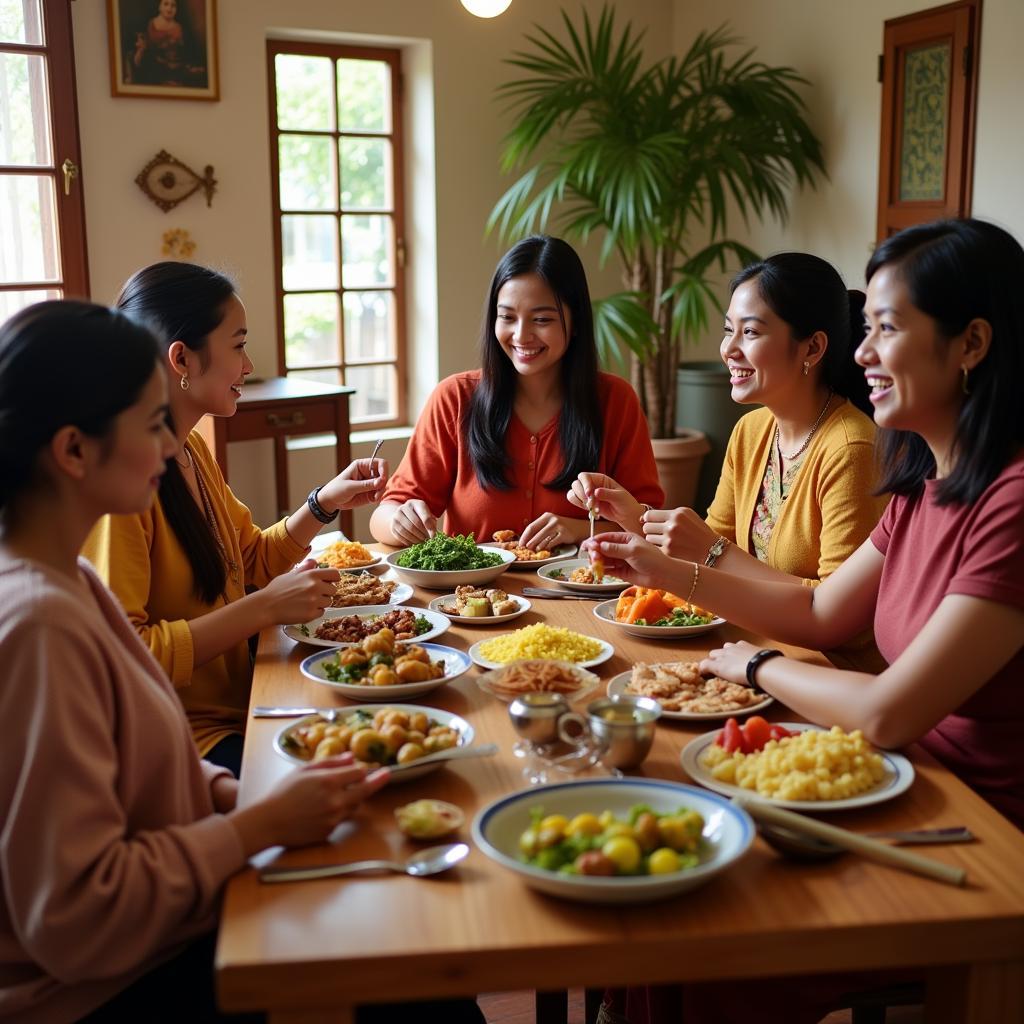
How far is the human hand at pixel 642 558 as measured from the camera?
2.01m

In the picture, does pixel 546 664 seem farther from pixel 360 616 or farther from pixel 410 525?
pixel 410 525

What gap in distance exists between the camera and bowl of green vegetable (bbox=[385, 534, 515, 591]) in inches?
93.4

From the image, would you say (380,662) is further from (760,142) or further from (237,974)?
(760,142)

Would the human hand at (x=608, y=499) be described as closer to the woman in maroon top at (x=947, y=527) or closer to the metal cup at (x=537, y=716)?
the woman in maroon top at (x=947, y=527)

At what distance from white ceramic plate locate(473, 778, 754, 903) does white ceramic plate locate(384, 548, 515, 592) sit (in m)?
1.00

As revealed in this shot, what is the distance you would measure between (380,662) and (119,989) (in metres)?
0.62

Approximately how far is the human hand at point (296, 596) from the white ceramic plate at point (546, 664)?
0.40 m

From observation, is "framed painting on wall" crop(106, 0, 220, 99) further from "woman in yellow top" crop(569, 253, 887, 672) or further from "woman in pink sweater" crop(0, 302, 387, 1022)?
"woman in pink sweater" crop(0, 302, 387, 1022)

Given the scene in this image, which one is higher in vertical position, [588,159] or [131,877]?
[588,159]

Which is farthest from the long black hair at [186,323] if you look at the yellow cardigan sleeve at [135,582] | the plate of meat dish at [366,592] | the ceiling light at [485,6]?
the ceiling light at [485,6]

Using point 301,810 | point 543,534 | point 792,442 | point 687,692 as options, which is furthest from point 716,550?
point 301,810

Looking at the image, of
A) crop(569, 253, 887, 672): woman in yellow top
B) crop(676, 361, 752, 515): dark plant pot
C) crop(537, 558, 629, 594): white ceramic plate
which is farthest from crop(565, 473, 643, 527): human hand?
crop(676, 361, 752, 515): dark plant pot

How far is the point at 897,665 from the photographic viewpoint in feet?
4.98

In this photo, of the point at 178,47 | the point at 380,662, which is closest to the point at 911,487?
the point at 380,662
